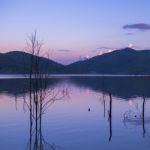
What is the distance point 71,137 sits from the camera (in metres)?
30.5

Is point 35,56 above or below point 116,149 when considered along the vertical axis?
above

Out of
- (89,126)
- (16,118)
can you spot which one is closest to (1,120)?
(16,118)

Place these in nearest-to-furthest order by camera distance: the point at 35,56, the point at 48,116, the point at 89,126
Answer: the point at 35,56 < the point at 89,126 < the point at 48,116

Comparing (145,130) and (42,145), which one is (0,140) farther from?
(145,130)

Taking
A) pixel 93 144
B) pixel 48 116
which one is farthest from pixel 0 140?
pixel 48 116

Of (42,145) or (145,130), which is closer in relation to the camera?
(42,145)

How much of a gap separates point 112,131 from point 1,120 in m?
13.6

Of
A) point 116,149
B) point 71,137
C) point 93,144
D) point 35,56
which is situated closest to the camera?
point 35,56

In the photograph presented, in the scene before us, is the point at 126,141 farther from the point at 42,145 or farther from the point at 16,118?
the point at 16,118

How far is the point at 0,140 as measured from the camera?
2912 centimetres

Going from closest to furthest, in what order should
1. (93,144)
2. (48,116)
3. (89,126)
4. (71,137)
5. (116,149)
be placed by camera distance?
1. (116,149)
2. (93,144)
3. (71,137)
4. (89,126)
5. (48,116)

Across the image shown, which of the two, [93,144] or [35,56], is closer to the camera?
[35,56]

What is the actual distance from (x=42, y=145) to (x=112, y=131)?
9674 mm

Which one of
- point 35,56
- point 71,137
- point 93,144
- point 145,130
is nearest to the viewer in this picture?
point 35,56
